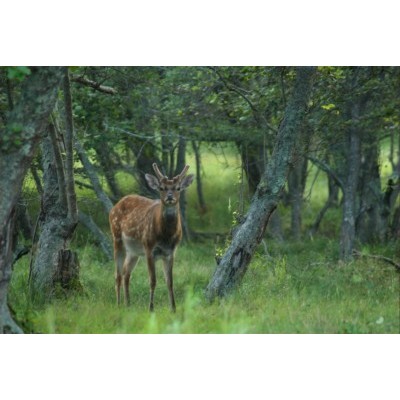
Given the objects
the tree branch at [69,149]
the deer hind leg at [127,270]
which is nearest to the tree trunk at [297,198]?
the deer hind leg at [127,270]

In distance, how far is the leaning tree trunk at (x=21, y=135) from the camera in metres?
6.81

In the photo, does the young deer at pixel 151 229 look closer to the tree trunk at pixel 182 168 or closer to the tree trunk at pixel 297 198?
the tree trunk at pixel 182 168

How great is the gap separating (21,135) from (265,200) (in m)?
3.41

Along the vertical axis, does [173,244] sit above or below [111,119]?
below

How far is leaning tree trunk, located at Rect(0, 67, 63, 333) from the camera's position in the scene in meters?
6.81

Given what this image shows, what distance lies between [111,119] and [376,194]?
548cm

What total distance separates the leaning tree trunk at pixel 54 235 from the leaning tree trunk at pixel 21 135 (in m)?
2.33

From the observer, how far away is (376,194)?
15.4 m

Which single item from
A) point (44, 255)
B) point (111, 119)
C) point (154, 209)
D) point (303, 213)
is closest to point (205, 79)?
point (111, 119)

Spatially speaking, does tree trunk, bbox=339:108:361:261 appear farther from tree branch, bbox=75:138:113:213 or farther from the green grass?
tree branch, bbox=75:138:113:213

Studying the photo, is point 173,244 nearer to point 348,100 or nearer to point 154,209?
point 154,209

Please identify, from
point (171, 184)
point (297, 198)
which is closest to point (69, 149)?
point (171, 184)

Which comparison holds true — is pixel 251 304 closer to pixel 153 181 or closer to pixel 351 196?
pixel 153 181

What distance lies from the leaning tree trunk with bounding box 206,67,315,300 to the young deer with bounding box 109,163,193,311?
0.68m
